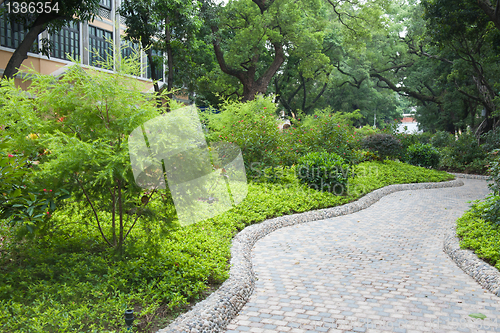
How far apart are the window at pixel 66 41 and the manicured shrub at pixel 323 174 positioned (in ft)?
48.1

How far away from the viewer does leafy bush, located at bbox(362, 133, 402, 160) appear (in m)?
16.1

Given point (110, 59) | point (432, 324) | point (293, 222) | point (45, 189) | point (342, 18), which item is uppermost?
point (342, 18)

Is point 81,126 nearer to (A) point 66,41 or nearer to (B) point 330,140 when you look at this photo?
(B) point 330,140

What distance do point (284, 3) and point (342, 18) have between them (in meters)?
4.72

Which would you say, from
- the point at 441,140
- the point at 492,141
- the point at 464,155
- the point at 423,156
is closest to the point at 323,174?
the point at 423,156

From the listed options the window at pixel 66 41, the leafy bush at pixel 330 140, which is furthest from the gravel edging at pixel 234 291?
the window at pixel 66 41

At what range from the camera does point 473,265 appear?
16.9ft

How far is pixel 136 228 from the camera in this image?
5336 millimetres

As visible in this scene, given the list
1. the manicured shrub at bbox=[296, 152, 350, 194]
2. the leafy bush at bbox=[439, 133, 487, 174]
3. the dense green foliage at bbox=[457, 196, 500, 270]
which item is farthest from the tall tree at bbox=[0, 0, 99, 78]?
the leafy bush at bbox=[439, 133, 487, 174]

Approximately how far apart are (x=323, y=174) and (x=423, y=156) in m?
10.5

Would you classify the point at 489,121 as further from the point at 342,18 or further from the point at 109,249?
the point at 109,249

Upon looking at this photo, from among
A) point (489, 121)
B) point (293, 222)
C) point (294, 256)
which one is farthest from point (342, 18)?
point (294, 256)

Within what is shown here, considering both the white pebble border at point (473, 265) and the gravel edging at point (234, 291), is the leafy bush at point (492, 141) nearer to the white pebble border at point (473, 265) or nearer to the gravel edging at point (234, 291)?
the white pebble border at point (473, 265)

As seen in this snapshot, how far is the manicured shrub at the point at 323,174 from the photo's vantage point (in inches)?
393
